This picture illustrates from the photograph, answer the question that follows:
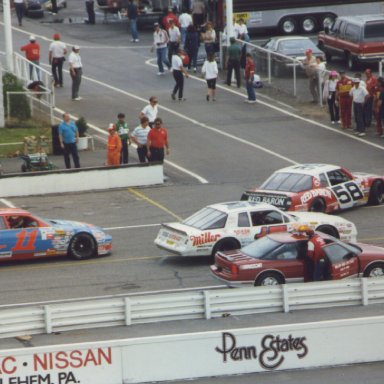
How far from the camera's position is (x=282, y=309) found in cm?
2175

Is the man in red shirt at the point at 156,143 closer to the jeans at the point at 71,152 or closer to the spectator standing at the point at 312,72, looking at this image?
the jeans at the point at 71,152

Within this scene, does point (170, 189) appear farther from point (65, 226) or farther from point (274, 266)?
point (274, 266)

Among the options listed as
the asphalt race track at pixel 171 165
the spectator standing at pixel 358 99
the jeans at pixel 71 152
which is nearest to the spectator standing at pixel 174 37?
the asphalt race track at pixel 171 165

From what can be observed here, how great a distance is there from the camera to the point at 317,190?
28.9 metres

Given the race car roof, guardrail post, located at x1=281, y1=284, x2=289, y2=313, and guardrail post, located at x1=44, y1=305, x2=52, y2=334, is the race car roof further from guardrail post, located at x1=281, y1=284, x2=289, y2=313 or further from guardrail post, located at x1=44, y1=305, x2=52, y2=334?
guardrail post, located at x1=44, y1=305, x2=52, y2=334

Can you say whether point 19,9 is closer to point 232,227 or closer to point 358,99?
point 358,99

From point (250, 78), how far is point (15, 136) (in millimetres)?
7516

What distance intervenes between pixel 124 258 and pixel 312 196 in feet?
15.7

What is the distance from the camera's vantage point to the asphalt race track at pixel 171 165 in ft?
80.2

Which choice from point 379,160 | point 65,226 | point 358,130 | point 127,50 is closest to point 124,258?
point 65,226

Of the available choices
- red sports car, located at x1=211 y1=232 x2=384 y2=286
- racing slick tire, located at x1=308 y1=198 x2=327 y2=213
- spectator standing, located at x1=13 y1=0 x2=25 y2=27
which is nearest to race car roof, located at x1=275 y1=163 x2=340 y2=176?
racing slick tire, located at x1=308 y1=198 x2=327 y2=213

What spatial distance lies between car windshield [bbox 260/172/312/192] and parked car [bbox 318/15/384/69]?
15.8m

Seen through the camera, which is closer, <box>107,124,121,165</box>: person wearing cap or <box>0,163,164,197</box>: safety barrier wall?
<box>0,163,164,197</box>: safety barrier wall

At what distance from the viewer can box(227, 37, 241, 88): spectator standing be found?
41.5 meters
